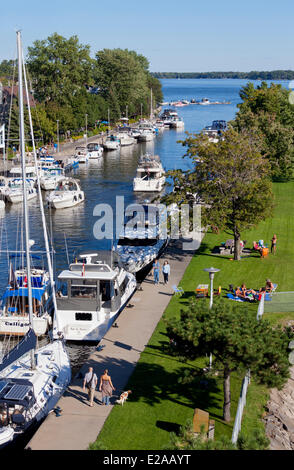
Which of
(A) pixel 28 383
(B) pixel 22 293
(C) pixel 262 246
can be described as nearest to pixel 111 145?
(C) pixel 262 246

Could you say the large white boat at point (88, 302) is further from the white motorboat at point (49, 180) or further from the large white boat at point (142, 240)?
the white motorboat at point (49, 180)

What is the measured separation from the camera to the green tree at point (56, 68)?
98.4 meters

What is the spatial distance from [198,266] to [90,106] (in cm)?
7916

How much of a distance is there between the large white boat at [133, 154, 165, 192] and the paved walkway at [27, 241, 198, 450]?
3171 cm

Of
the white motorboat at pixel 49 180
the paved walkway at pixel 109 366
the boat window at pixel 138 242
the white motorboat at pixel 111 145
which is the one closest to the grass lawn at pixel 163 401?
the paved walkway at pixel 109 366

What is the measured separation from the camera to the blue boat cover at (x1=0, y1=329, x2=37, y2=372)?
2027 centimetres

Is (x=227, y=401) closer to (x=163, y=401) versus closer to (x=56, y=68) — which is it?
(x=163, y=401)

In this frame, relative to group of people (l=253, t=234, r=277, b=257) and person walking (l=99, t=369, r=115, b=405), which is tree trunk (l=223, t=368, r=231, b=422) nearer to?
person walking (l=99, t=369, r=115, b=405)

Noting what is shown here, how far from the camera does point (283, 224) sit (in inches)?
1615

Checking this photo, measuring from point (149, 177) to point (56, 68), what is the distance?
4537cm

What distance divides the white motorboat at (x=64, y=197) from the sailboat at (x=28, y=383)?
107 feet

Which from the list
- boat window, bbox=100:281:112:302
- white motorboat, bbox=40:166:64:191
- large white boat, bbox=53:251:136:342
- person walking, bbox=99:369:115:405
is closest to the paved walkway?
person walking, bbox=99:369:115:405

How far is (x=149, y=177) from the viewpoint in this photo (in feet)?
209

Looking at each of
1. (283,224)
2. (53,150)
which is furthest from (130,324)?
(53,150)
